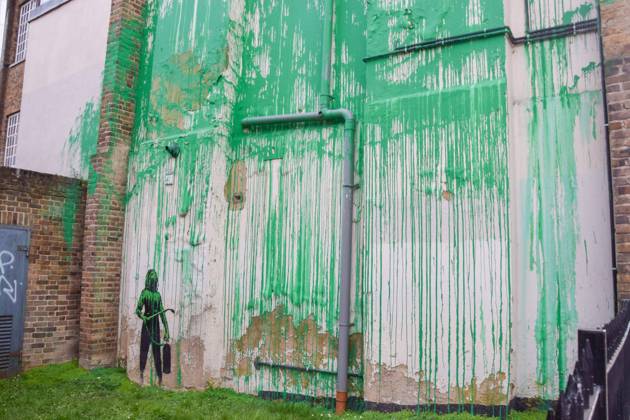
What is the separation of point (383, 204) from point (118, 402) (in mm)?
3861

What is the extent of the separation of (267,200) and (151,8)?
13.9 feet

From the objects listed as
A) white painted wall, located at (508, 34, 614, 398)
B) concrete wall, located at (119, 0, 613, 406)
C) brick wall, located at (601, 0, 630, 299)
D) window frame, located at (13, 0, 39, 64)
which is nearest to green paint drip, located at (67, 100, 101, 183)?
concrete wall, located at (119, 0, 613, 406)

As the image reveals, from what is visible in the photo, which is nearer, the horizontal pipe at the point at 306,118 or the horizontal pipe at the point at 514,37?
the horizontal pipe at the point at 514,37

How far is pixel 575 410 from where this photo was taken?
181 centimetres

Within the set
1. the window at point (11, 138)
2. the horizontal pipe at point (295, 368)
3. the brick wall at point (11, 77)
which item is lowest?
the horizontal pipe at point (295, 368)

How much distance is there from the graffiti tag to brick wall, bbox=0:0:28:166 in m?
5.22

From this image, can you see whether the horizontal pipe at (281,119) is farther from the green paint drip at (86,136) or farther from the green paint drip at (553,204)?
the green paint drip at (86,136)

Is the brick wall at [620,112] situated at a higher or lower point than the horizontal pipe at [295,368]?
higher

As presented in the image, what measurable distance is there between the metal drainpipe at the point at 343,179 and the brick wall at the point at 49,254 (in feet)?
11.6

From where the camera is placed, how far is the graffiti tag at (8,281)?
6.94 metres

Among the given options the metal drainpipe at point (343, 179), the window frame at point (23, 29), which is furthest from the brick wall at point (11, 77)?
the metal drainpipe at point (343, 179)

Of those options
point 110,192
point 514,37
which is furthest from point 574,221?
point 110,192

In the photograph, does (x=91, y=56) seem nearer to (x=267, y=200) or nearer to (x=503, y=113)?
(x=267, y=200)

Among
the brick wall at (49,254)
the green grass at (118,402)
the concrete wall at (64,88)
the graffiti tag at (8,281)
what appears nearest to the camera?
the green grass at (118,402)
